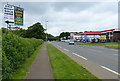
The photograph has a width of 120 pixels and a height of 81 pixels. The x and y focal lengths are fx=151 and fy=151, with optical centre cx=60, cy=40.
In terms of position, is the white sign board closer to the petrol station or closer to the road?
the road

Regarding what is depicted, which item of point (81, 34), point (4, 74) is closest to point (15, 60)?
point (4, 74)

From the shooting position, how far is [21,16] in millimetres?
33656

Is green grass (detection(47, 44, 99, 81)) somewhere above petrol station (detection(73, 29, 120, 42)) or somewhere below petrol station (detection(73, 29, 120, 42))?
below

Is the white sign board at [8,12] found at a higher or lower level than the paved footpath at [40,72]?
higher

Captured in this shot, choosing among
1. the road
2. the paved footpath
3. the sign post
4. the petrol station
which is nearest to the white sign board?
the sign post

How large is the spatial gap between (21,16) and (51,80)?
96.7ft

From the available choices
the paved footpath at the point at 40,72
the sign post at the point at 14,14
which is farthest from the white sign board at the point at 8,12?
the paved footpath at the point at 40,72

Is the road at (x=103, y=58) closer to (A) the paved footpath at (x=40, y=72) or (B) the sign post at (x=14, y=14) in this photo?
(A) the paved footpath at (x=40, y=72)

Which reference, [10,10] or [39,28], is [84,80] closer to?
[10,10]

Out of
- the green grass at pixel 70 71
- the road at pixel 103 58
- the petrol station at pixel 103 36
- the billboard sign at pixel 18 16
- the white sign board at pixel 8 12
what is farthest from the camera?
the petrol station at pixel 103 36

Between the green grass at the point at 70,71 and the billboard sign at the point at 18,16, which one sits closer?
the green grass at the point at 70,71

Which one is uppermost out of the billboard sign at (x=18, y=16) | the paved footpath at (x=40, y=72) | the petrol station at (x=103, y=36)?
the billboard sign at (x=18, y=16)

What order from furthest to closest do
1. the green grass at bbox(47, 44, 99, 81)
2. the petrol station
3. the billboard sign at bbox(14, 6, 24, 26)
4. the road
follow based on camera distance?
the petrol station, the billboard sign at bbox(14, 6, 24, 26), the road, the green grass at bbox(47, 44, 99, 81)

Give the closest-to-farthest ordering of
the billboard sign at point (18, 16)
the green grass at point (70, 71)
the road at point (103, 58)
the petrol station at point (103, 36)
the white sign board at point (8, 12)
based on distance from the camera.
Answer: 1. the green grass at point (70, 71)
2. the road at point (103, 58)
3. the white sign board at point (8, 12)
4. the billboard sign at point (18, 16)
5. the petrol station at point (103, 36)
